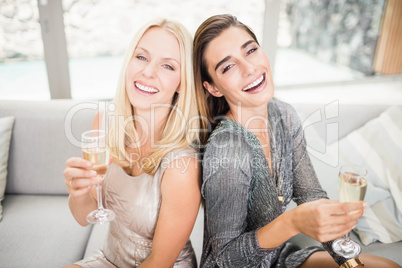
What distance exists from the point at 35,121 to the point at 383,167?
6.67 feet

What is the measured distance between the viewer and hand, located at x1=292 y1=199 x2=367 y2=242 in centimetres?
95

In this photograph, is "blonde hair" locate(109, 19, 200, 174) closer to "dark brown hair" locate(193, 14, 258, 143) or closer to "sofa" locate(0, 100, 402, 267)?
"dark brown hair" locate(193, 14, 258, 143)

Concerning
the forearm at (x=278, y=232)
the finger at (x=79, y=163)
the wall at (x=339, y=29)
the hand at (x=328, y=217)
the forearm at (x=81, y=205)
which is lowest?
the forearm at (x=81, y=205)

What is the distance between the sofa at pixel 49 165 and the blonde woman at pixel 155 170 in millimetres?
384

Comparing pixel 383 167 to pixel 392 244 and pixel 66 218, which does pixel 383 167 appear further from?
pixel 66 218

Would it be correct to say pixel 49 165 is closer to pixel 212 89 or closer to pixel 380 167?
pixel 212 89

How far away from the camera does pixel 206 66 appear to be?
1390 mm

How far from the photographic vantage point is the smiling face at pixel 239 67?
4.36 feet

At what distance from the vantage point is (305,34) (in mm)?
5176

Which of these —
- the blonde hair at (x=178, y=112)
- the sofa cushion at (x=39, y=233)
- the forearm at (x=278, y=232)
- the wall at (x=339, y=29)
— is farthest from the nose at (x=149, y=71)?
the wall at (x=339, y=29)

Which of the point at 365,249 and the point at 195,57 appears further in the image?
the point at 365,249

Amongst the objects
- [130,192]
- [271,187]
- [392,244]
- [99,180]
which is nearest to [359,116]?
[392,244]

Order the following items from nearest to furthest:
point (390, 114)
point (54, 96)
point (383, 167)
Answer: point (383, 167) < point (390, 114) < point (54, 96)

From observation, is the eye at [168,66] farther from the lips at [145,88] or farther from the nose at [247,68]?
the nose at [247,68]
